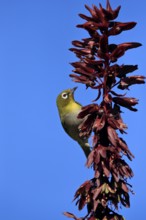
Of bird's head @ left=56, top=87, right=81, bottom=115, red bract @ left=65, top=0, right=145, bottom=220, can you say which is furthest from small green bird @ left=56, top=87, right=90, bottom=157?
red bract @ left=65, top=0, right=145, bottom=220

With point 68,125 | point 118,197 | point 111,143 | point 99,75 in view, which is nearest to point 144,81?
point 99,75

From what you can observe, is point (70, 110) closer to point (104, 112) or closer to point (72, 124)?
point (72, 124)

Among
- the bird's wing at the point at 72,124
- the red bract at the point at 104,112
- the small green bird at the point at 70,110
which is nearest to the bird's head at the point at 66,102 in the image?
the small green bird at the point at 70,110

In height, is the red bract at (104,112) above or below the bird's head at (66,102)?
below

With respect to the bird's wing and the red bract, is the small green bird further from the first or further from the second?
the red bract

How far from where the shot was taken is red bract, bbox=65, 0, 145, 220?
339cm

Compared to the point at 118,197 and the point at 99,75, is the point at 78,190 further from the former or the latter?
the point at 99,75

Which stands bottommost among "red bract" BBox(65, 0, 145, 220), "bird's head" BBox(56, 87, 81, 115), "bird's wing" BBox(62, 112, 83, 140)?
"red bract" BBox(65, 0, 145, 220)

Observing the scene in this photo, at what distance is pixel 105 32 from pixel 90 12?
251 millimetres

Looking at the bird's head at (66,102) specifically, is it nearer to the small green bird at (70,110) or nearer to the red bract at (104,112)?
the small green bird at (70,110)

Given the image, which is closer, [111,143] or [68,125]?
[111,143]

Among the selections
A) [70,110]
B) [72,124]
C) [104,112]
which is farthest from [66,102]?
[104,112]

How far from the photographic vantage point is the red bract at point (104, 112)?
3.39 metres

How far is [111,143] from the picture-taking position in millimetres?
3516
